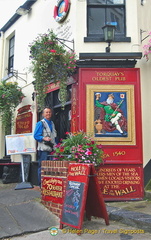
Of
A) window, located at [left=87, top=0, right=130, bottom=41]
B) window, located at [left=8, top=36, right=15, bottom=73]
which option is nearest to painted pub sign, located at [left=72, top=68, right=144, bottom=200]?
window, located at [left=87, top=0, right=130, bottom=41]

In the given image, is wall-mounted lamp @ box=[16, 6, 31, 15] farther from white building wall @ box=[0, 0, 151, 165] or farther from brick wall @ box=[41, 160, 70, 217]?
brick wall @ box=[41, 160, 70, 217]

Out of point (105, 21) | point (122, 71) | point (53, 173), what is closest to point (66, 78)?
point (122, 71)

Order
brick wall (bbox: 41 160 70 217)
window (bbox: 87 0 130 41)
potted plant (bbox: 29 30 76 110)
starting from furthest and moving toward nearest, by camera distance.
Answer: window (bbox: 87 0 130 41)
potted plant (bbox: 29 30 76 110)
brick wall (bbox: 41 160 70 217)

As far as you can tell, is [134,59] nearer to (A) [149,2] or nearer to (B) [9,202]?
(A) [149,2]

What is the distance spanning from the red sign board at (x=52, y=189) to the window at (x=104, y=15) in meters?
3.94

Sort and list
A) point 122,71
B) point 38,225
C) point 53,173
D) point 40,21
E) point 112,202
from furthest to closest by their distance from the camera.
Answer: point 40,21, point 122,71, point 112,202, point 53,173, point 38,225

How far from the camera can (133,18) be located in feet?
21.5

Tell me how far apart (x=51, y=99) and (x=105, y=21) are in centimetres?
266

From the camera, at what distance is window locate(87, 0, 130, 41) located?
6.72m

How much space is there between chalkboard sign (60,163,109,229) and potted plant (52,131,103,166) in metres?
0.52

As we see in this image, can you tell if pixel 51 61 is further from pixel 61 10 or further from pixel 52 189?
pixel 52 189

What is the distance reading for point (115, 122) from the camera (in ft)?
19.7

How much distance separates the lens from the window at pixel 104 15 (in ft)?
22.0

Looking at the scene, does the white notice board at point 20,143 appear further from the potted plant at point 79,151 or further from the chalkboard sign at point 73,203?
the chalkboard sign at point 73,203
